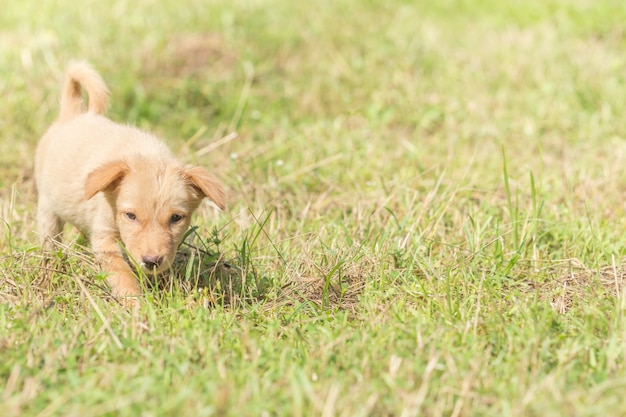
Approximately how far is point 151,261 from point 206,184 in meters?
0.43

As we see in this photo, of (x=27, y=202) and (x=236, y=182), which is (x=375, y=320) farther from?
(x=27, y=202)

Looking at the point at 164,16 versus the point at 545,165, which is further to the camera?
the point at 164,16

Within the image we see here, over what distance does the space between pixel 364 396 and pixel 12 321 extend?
140cm

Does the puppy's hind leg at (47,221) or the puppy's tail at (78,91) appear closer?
the puppy's hind leg at (47,221)

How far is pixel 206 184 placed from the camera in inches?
146

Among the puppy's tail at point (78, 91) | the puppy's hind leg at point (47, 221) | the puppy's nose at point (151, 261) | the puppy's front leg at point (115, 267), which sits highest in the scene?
the puppy's tail at point (78, 91)

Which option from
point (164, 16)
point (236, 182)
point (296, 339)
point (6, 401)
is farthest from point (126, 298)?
point (164, 16)

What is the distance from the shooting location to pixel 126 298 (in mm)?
3641

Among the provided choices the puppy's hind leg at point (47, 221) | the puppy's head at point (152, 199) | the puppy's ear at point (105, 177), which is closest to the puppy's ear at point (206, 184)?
the puppy's head at point (152, 199)

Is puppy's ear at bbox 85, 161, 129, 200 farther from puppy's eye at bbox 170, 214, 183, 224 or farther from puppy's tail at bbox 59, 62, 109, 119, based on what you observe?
puppy's tail at bbox 59, 62, 109, 119

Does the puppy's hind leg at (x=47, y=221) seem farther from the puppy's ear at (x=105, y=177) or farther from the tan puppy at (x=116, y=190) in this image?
the puppy's ear at (x=105, y=177)

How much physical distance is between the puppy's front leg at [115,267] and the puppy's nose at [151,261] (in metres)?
0.16

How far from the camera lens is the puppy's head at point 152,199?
356 cm

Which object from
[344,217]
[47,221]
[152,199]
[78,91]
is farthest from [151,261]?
[78,91]
